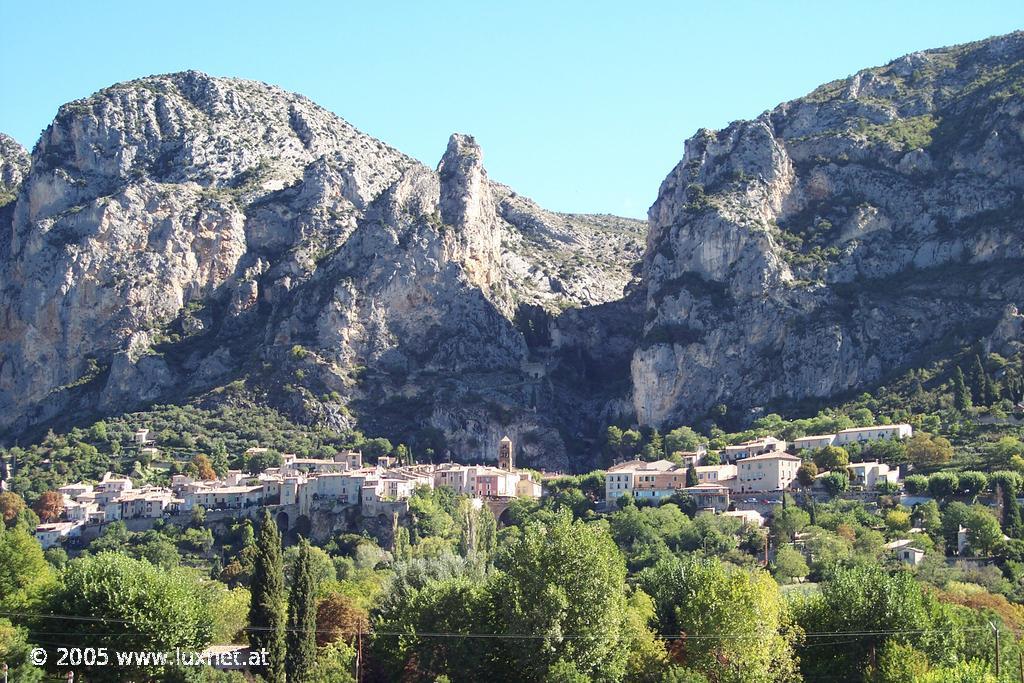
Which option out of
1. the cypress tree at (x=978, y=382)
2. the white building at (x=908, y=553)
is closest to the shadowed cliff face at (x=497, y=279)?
the cypress tree at (x=978, y=382)

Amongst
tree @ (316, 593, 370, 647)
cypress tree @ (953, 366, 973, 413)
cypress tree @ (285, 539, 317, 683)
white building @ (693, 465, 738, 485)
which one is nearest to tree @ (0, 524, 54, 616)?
cypress tree @ (285, 539, 317, 683)

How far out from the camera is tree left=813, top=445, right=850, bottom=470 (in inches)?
4818

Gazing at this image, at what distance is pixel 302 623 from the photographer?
230 ft

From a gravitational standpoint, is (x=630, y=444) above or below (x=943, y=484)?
Result: above

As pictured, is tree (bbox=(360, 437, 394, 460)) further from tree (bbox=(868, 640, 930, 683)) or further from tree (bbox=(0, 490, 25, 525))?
tree (bbox=(868, 640, 930, 683))

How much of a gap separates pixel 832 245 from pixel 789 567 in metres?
68.8

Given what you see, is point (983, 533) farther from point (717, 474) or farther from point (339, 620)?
point (339, 620)

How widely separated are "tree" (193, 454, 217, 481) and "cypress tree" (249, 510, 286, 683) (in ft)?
230

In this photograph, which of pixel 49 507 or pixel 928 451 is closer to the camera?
pixel 928 451

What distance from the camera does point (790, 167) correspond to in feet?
556

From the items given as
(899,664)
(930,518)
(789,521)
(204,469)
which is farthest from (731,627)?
(204,469)

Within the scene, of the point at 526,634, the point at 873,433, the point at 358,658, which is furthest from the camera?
the point at 873,433

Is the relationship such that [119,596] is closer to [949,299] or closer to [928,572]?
[928,572]

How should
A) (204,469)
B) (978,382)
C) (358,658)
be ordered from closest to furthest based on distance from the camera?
(358,658) → (978,382) → (204,469)
